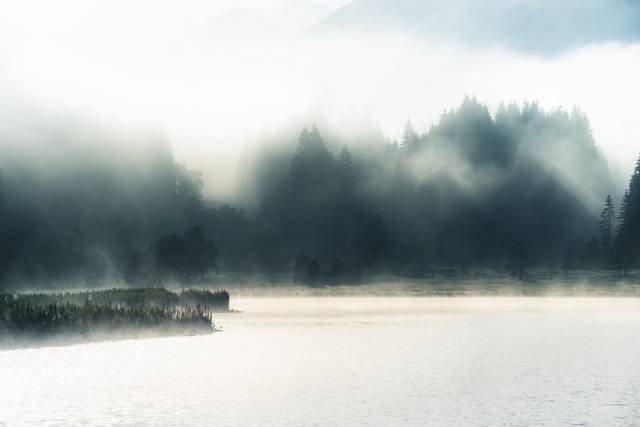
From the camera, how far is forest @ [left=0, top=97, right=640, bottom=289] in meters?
150

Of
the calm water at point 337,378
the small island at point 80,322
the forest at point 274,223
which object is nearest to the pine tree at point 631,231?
the forest at point 274,223

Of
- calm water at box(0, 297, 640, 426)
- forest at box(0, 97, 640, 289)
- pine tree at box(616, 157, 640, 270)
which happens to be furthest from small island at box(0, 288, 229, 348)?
pine tree at box(616, 157, 640, 270)

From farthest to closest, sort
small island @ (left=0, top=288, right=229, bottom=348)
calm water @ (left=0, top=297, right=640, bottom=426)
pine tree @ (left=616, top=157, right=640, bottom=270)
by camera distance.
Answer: pine tree @ (left=616, top=157, right=640, bottom=270) < small island @ (left=0, top=288, right=229, bottom=348) < calm water @ (left=0, top=297, right=640, bottom=426)

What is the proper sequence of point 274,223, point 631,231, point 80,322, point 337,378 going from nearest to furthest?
point 337,378 < point 80,322 < point 631,231 < point 274,223

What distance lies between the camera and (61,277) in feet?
464

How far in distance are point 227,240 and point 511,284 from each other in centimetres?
5638

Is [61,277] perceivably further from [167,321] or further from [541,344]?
[541,344]

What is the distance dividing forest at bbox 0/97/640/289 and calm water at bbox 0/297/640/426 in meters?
89.5

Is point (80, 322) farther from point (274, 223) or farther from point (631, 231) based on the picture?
point (274, 223)

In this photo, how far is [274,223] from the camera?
7589 inches

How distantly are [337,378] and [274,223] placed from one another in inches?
6049

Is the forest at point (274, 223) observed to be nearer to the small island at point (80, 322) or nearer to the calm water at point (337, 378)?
the small island at point (80, 322)

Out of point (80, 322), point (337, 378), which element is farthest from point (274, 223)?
point (337, 378)

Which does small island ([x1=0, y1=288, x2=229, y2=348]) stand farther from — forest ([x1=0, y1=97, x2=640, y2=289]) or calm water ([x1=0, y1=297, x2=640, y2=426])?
forest ([x1=0, y1=97, x2=640, y2=289])
